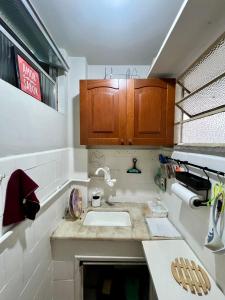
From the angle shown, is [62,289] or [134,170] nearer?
[62,289]

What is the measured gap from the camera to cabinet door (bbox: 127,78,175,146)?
162cm

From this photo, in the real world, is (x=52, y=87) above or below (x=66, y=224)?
above

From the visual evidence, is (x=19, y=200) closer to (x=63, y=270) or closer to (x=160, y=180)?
(x=63, y=270)

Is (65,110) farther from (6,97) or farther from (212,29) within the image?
(212,29)

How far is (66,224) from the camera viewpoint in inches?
61.3

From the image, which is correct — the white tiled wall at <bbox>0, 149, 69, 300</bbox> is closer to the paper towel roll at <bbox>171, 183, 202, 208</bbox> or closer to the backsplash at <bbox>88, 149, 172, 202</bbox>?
the backsplash at <bbox>88, 149, 172, 202</bbox>

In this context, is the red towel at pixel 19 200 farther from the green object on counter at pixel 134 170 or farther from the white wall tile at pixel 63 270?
the green object on counter at pixel 134 170

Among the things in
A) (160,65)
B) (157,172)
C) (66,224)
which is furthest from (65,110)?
(157,172)

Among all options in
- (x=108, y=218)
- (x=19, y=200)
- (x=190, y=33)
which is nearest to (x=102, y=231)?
(x=108, y=218)

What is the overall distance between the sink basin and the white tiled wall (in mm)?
346

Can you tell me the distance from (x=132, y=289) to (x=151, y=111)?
1.66 metres

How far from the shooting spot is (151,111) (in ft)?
5.38

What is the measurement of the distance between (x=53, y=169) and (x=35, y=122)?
0.45m

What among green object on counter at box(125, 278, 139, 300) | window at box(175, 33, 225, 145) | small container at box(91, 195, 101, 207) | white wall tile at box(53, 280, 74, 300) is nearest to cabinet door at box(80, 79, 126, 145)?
window at box(175, 33, 225, 145)
